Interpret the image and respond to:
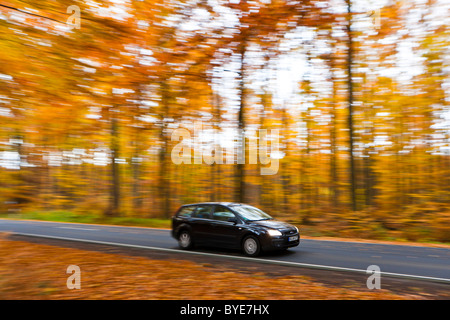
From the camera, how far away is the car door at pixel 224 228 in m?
10.4

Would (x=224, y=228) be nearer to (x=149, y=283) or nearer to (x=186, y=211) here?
(x=186, y=211)

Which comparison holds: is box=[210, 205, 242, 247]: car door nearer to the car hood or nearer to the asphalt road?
the asphalt road

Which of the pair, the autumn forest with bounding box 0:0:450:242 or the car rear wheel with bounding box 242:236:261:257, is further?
the car rear wheel with bounding box 242:236:261:257

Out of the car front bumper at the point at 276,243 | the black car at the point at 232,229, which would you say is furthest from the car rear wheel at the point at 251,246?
the car front bumper at the point at 276,243

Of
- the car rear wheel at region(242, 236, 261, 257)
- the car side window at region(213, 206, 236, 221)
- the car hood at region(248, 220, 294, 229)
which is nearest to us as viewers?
the car rear wheel at region(242, 236, 261, 257)

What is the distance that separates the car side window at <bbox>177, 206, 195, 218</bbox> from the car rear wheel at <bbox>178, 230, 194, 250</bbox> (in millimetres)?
586

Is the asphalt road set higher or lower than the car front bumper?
lower

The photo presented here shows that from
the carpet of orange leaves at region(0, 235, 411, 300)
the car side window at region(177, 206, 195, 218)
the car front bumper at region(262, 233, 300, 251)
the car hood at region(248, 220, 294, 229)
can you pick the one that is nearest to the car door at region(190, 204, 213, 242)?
the car side window at region(177, 206, 195, 218)

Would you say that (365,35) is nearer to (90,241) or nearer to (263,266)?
(263,266)

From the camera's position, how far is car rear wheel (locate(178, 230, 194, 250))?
37.4 feet

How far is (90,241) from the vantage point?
13.5m

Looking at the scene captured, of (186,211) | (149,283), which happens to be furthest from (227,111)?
(149,283)

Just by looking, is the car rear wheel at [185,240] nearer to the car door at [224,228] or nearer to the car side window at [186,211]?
the car side window at [186,211]
